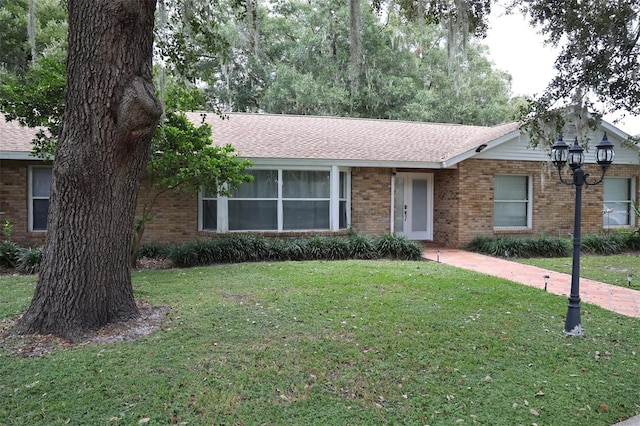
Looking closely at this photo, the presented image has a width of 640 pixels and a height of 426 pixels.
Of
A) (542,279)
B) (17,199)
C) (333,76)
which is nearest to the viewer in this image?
(542,279)

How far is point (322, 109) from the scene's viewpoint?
888 inches

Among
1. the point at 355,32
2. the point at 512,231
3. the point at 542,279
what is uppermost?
the point at 355,32

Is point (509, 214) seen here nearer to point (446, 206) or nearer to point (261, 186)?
point (446, 206)

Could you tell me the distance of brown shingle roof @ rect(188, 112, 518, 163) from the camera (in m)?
11.6

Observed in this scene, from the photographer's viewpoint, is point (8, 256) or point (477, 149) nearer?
point (8, 256)

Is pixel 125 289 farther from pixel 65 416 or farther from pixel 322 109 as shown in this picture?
pixel 322 109

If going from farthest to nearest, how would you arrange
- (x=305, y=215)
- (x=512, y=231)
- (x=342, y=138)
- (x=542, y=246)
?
1. (x=342, y=138)
2. (x=512, y=231)
3. (x=305, y=215)
4. (x=542, y=246)

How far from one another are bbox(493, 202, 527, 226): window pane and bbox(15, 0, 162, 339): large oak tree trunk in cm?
1079

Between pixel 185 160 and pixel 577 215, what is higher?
pixel 185 160

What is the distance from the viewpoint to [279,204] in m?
11.3

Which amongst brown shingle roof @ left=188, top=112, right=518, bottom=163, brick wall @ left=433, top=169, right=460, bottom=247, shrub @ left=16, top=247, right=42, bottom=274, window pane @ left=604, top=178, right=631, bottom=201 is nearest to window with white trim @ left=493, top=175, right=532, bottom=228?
brick wall @ left=433, top=169, right=460, bottom=247

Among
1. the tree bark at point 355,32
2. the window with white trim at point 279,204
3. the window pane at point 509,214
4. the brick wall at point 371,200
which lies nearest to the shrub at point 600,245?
the window pane at point 509,214

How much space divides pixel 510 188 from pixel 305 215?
20.7 ft

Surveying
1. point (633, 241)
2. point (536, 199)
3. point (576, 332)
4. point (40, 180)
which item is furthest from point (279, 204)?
point (633, 241)
